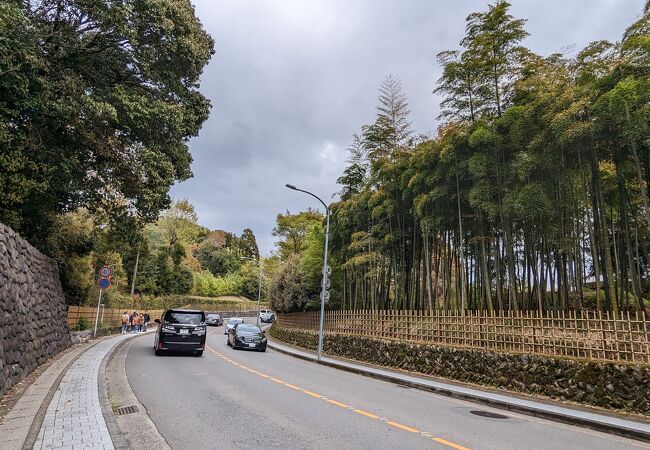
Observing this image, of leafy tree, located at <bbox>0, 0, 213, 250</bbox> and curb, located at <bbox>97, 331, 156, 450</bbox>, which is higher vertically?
leafy tree, located at <bbox>0, 0, 213, 250</bbox>

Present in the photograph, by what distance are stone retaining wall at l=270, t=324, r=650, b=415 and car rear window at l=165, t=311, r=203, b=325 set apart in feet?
22.7

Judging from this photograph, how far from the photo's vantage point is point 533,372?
10.1m

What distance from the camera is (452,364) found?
12.7 m

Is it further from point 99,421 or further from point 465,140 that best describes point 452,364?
point 99,421

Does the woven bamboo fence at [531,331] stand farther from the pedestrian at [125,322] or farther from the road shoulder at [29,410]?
the pedestrian at [125,322]

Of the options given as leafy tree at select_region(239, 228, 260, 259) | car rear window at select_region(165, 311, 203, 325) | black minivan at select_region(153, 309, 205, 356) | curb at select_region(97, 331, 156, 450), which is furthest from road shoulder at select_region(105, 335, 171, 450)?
leafy tree at select_region(239, 228, 260, 259)

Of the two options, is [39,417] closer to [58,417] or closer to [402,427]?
[58,417]

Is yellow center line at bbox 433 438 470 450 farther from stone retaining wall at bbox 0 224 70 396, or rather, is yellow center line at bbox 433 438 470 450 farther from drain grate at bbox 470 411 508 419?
stone retaining wall at bbox 0 224 70 396

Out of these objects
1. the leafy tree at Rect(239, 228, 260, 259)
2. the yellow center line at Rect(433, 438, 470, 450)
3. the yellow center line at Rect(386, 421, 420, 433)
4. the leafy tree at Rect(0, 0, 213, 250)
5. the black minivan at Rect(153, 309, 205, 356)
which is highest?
the leafy tree at Rect(239, 228, 260, 259)

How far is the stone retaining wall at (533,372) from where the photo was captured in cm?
817

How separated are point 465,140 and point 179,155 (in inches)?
361

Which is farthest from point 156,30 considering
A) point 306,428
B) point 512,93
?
point 306,428

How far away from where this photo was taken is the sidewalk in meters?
4.64

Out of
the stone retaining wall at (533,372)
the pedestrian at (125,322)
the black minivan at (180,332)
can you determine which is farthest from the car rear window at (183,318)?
the pedestrian at (125,322)
